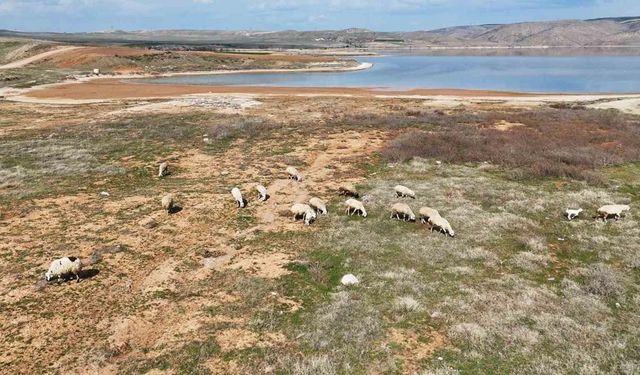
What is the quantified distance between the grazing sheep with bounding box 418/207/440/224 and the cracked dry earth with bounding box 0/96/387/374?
5.01m

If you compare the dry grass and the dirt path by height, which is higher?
the dirt path

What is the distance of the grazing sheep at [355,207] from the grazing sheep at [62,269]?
38.1ft

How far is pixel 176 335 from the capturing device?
13.4m

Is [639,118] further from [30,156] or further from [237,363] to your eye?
[30,156]

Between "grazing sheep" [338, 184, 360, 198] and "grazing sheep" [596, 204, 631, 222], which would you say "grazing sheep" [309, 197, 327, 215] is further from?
"grazing sheep" [596, 204, 631, 222]

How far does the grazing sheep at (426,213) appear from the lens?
69.3 ft

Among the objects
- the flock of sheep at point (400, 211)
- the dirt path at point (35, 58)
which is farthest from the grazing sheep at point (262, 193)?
the dirt path at point (35, 58)

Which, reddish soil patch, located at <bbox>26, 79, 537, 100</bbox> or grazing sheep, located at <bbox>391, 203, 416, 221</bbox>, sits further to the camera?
reddish soil patch, located at <bbox>26, 79, 537, 100</bbox>

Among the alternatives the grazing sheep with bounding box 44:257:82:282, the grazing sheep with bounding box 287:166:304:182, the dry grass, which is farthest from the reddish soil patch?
the grazing sheep with bounding box 44:257:82:282

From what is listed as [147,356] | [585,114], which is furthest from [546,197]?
[585,114]

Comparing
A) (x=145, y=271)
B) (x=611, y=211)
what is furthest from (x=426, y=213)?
(x=145, y=271)

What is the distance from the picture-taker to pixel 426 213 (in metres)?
21.3

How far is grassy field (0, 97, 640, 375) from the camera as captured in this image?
1277 cm

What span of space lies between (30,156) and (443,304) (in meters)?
29.1
